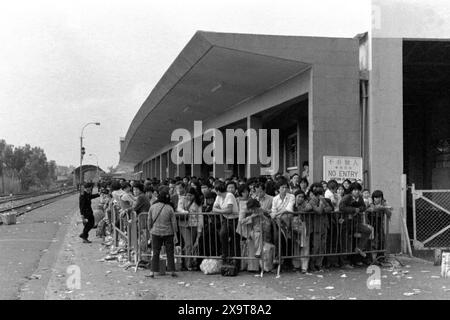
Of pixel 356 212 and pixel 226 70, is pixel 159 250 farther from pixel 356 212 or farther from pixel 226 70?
pixel 226 70

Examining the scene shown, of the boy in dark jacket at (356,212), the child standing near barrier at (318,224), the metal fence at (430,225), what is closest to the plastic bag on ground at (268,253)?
the child standing near barrier at (318,224)

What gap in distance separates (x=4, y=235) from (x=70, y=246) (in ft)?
11.7

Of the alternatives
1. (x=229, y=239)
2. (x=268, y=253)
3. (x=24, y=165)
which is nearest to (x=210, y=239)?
(x=229, y=239)

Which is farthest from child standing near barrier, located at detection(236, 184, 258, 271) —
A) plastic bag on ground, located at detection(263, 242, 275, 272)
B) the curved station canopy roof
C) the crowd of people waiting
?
the curved station canopy roof

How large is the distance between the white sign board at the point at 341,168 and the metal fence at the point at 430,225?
1385 millimetres

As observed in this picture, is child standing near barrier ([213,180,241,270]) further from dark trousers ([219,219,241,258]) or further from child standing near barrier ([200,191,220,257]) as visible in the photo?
child standing near barrier ([200,191,220,257])

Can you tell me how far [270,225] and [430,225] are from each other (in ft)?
27.9

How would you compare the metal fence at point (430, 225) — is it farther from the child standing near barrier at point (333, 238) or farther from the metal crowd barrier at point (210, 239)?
the metal crowd barrier at point (210, 239)

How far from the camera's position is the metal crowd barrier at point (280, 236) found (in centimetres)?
926

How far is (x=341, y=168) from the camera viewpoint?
41.1 feet

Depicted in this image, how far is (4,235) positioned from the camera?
1581 cm
